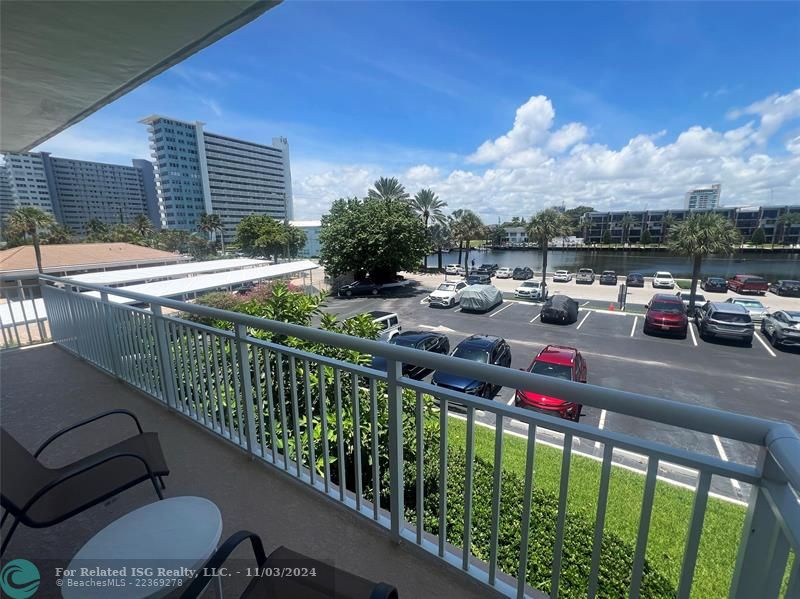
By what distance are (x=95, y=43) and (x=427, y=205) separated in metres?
35.4

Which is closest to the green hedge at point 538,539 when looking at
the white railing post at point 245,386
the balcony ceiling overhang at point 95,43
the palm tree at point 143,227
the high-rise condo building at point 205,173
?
the white railing post at point 245,386

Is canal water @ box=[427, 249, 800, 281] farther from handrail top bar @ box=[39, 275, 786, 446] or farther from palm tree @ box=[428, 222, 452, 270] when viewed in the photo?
handrail top bar @ box=[39, 275, 786, 446]

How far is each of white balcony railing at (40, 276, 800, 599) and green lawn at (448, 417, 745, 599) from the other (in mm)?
1591

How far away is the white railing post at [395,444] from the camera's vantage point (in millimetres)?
1548

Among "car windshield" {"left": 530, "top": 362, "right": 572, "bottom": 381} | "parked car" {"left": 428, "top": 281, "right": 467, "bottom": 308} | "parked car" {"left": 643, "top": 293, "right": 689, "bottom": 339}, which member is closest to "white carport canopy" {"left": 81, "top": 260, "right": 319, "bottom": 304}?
"parked car" {"left": 428, "top": 281, "right": 467, "bottom": 308}

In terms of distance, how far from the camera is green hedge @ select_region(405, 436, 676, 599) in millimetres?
2828

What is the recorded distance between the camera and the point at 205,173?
81562mm

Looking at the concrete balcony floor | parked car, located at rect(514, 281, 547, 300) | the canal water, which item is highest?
the concrete balcony floor

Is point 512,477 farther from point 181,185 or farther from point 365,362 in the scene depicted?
point 181,185

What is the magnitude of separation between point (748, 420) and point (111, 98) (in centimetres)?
432

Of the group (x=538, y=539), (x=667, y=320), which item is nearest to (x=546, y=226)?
(x=667, y=320)

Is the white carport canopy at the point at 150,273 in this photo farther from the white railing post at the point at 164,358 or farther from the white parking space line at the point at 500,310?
the white parking space line at the point at 500,310

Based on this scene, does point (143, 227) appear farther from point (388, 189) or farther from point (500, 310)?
point (500, 310)

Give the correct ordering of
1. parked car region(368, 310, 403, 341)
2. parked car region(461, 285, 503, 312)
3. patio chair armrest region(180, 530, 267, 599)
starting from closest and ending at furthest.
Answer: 1. patio chair armrest region(180, 530, 267, 599)
2. parked car region(368, 310, 403, 341)
3. parked car region(461, 285, 503, 312)
